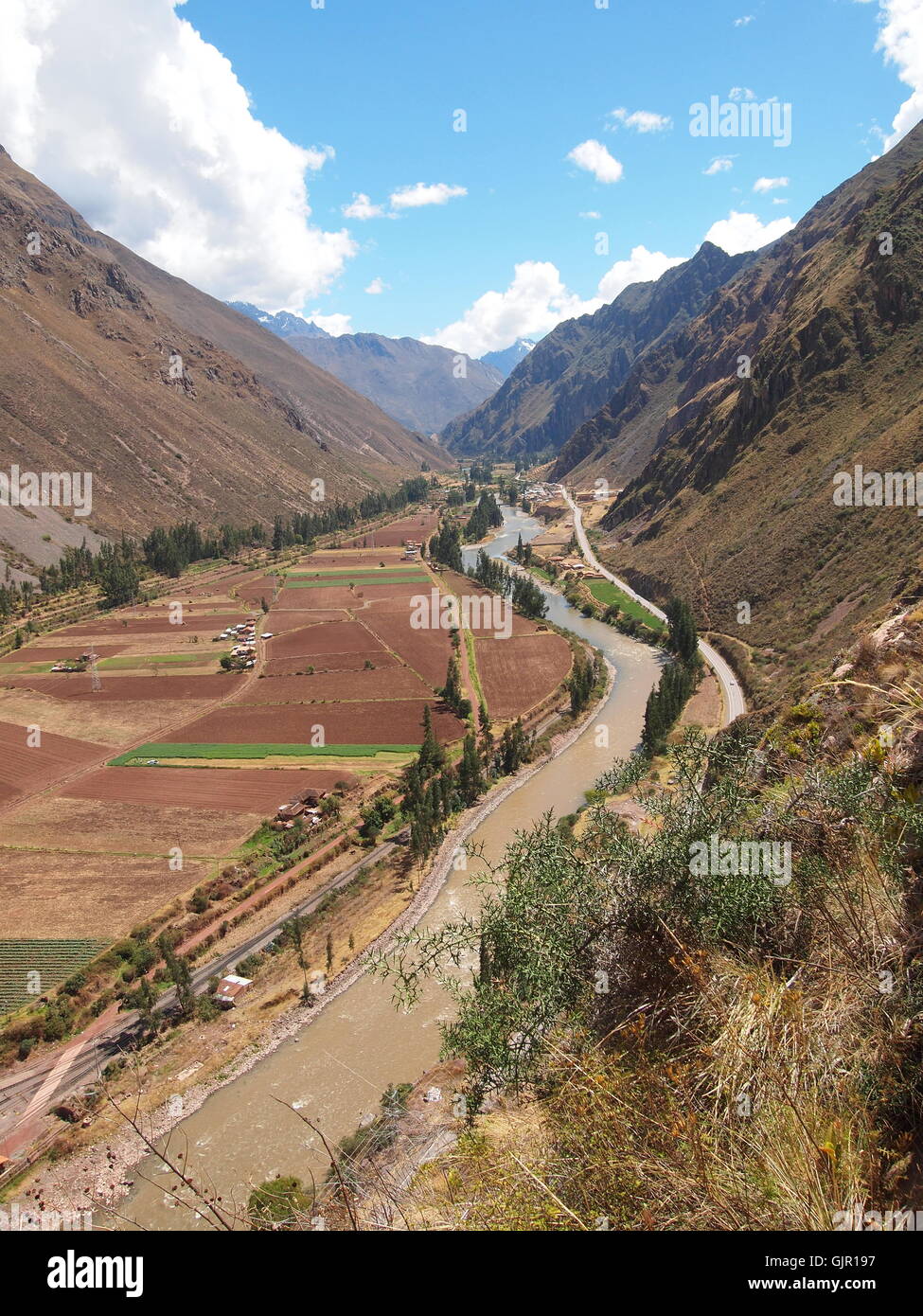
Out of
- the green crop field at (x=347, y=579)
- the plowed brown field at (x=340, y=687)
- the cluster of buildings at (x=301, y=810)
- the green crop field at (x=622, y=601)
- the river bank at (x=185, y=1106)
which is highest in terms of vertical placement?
the green crop field at (x=347, y=579)

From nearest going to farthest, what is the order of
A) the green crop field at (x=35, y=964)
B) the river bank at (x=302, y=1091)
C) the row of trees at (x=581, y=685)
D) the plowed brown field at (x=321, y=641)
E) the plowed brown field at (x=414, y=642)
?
the river bank at (x=302, y=1091)
the green crop field at (x=35, y=964)
the row of trees at (x=581, y=685)
the plowed brown field at (x=414, y=642)
the plowed brown field at (x=321, y=641)

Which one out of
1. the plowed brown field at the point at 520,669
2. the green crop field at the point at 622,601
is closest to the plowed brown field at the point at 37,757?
the plowed brown field at the point at 520,669

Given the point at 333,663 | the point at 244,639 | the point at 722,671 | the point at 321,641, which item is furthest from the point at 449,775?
the point at 244,639

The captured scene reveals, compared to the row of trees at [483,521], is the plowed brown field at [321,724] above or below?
below

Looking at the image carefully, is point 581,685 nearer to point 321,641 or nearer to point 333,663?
point 333,663

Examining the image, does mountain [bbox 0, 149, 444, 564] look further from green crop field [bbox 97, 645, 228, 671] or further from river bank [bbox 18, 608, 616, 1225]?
river bank [bbox 18, 608, 616, 1225]

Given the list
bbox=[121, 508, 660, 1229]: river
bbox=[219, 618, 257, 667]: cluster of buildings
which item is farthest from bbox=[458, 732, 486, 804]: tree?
bbox=[219, 618, 257, 667]: cluster of buildings

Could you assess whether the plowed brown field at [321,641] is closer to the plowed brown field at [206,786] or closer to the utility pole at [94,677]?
the utility pole at [94,677]

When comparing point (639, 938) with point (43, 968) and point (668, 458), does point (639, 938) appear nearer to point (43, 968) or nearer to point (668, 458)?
point (43, 968)
